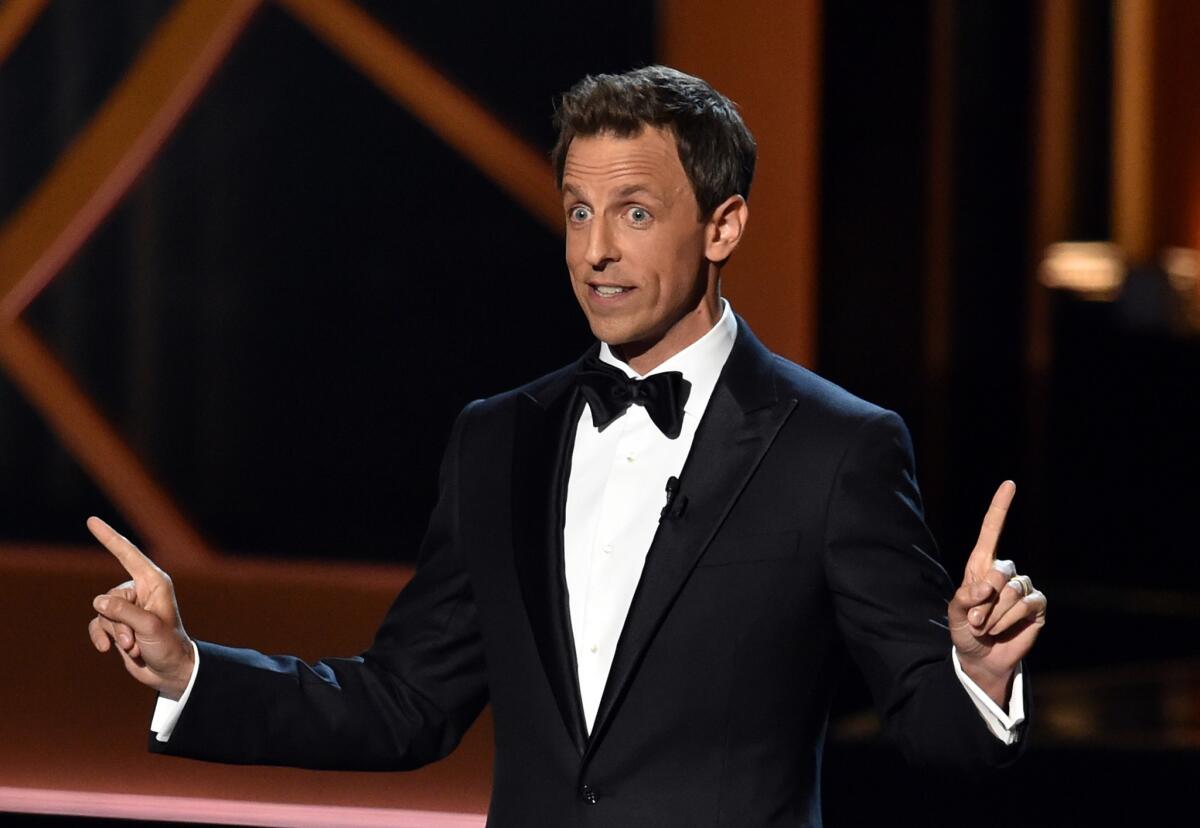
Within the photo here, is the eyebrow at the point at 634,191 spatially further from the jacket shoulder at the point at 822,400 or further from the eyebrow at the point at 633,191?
the jacket shoulder at the point at 822,400

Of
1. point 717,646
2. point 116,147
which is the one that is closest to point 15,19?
point 116,147

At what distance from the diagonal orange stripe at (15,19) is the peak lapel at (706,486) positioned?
203 centimetres

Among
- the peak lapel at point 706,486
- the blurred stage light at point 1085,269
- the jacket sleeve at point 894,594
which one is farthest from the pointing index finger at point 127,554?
the blurred stage light at point 1085,269

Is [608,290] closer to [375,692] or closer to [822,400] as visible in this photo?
[822,400]

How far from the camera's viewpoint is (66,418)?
3166mm

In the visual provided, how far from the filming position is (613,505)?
1.77m

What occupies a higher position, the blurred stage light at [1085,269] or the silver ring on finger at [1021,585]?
the blurred stage light at [1085,269]

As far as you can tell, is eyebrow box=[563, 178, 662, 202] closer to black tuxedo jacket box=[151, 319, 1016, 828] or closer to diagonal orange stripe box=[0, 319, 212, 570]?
black tuxedo jacket box=[151, 319, 1016, 828]

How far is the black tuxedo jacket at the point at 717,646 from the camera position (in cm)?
166

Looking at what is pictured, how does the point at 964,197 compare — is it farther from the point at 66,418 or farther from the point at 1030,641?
the point at 1030,641

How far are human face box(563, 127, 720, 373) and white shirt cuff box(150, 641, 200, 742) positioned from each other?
22.2 inches

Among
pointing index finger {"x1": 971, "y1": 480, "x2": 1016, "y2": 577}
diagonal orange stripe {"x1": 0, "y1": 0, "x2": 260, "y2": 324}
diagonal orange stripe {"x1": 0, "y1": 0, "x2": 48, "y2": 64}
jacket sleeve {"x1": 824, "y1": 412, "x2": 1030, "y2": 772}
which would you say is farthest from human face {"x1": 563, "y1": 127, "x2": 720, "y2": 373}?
diagonal orange stripe {"x1": 0, "y1": 0, "x2": 48, "y2": 64}

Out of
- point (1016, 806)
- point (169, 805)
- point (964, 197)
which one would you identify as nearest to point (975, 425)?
point (964, 197)

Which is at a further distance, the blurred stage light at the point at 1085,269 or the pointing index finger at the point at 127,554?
the blurred stage light at the point at 1085,269
